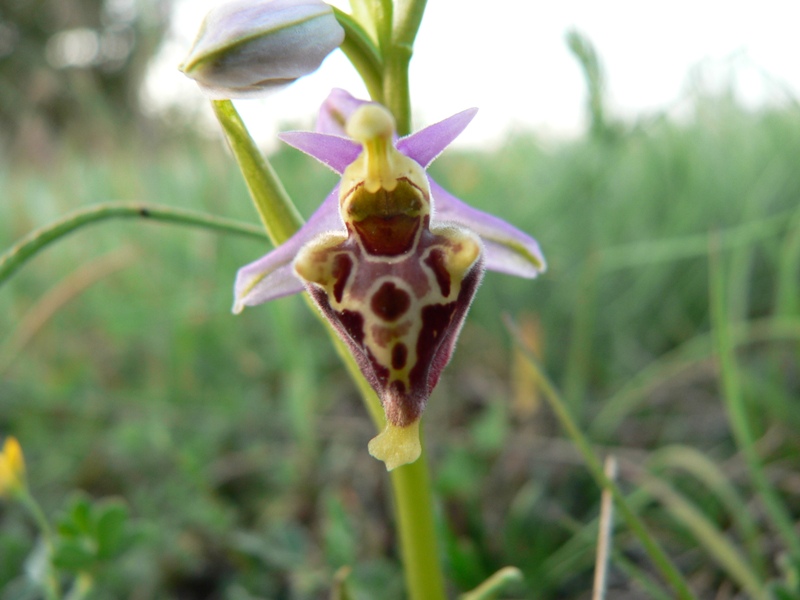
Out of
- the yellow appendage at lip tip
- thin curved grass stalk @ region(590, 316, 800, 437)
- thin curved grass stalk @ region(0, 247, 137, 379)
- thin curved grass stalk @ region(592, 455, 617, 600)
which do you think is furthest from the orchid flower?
thin curved grass stalk @ region(0, 247, 137, 379)

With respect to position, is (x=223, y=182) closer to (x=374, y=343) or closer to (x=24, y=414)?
(x=24, y=414)

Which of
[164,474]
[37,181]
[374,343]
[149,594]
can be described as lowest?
[149,594]

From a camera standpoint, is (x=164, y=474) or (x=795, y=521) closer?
(x=795, y=521)

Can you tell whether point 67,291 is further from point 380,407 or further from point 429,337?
point 429,337

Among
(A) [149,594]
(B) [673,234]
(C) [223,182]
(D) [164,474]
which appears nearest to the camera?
(A) [149,594]

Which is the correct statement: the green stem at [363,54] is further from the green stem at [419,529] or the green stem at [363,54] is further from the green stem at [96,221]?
the green stem at [419,529]

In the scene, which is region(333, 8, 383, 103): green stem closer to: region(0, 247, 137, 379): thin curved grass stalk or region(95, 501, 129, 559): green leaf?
region(95, 501, 129, 559): green leaf

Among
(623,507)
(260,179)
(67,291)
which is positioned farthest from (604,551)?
(67,291)

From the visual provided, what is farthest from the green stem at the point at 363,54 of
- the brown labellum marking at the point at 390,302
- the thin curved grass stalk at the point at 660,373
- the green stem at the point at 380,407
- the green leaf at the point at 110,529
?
the thin curved grass stalk at the point at 660,373

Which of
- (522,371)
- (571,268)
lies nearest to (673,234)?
(571,268)
